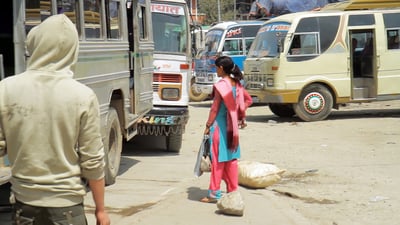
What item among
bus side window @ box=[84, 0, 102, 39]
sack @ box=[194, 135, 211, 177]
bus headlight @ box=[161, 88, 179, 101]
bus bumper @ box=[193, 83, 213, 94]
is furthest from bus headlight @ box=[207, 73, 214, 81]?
sack @ box=[194, 135, 211, 177]

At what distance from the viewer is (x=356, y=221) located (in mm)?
6480

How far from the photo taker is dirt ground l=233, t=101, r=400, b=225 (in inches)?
275

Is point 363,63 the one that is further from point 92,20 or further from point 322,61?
point 92,20

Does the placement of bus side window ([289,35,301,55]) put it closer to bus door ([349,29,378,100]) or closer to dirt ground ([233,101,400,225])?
bus door ([349,29,378,100])

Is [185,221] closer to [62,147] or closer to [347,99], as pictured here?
[62,147]

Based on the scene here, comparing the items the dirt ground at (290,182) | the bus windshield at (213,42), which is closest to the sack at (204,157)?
the dirt ground at (290,182)

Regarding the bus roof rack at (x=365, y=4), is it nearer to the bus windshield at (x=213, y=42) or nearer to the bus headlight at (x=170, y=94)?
the bus windshield at (x=213, y=42)

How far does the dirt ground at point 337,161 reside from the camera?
23.0 ft

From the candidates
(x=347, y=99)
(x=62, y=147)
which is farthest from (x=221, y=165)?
(x=347, y=99)

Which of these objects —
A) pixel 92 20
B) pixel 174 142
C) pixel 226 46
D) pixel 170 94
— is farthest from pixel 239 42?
pixel 92 20

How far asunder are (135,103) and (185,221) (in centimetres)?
338

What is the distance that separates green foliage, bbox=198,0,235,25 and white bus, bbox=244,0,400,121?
40743 millimetres

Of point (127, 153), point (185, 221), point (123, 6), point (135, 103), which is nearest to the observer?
point (185, 221)

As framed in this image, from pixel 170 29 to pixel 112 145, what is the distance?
3310mm
